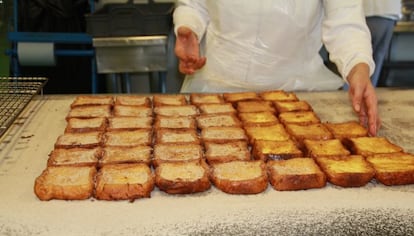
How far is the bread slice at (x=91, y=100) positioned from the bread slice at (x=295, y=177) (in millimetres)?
919

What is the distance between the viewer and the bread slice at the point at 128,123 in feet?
6.13

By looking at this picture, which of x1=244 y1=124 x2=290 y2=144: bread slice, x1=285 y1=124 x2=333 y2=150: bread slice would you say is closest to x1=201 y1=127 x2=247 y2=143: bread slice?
x1=244 y1=124 x2=290 y2=144: bread slice

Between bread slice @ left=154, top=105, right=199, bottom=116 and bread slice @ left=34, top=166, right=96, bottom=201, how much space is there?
0.59 meters

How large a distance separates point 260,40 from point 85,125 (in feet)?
3.22

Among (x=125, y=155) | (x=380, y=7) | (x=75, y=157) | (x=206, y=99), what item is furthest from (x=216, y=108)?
(x=380, y=7)

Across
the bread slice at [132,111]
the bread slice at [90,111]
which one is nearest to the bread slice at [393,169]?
the bread slice at [132,111]

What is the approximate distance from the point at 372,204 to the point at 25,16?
11.9 feet

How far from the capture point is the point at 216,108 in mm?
2090

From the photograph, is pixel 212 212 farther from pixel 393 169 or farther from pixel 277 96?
pixel 277 96

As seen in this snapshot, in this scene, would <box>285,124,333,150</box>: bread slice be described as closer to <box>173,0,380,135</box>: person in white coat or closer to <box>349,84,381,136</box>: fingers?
<box>349,84,381,136</box>: fingers

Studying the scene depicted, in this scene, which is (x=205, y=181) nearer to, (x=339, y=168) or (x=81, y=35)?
(x=339, y=168)

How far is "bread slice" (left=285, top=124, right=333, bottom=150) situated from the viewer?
5.88 ft

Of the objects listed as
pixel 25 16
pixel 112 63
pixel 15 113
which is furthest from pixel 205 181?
pixel 25 16

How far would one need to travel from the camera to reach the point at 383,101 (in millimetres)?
2275
